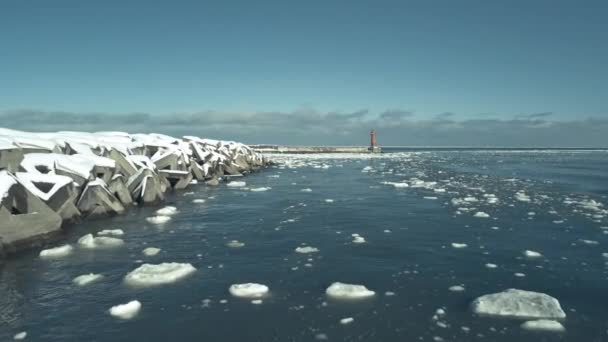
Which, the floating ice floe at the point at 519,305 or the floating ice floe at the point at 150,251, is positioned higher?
the floating ice floe at the point at 150,251

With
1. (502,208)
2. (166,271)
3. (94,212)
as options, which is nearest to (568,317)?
(166,271)

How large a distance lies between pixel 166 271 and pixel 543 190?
15783mm

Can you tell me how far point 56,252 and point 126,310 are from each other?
311 centimetres

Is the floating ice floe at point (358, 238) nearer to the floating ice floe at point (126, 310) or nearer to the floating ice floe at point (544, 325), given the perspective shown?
the floating ice floe at point (544, 325)

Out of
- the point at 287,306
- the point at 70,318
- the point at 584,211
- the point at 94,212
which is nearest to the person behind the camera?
the point at 70,318

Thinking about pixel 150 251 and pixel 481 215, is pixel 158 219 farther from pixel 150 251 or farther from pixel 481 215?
pixel 481 215

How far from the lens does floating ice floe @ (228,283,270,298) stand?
5.01m

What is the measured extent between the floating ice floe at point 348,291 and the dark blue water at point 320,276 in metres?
0.14

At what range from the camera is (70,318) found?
4.37 m

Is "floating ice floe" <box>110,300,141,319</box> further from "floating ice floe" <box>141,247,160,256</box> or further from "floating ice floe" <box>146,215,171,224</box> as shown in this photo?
"floating ice floe" <box>146,215,171,224</box>

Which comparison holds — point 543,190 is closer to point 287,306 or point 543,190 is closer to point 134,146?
point 287,306

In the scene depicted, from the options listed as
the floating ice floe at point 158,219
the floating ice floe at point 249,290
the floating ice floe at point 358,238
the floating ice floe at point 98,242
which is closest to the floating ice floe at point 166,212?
the floating ice floe at point 158,219

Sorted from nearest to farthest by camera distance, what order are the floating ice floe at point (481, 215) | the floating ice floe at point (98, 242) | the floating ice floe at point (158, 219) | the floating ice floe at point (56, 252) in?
the floating ice floe at point (56, 252), the floating ice floe at point (98, 242), the floating ice floe at point (158, 219), the floating ice floe at point (481, 215)

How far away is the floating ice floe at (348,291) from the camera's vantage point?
4.97 meters
